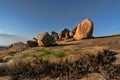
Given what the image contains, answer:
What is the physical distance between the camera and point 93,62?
13172 mm

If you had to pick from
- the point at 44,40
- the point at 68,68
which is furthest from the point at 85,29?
the point at 68,68

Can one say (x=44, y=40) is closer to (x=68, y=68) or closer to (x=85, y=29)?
(x=85, y=29)

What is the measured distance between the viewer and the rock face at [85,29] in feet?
86.7

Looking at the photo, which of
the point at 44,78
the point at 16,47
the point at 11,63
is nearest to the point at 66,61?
the point at 44,78

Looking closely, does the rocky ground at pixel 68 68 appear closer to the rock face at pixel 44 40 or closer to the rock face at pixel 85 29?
the rock face at pixel 44 40

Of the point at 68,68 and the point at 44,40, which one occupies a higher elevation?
the point at 44,40

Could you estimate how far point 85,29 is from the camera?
2683 centimetres

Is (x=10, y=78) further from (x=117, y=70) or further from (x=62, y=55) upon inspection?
(x=117, y=70)

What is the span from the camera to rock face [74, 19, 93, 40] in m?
26.4

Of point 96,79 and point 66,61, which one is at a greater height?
point 66,61

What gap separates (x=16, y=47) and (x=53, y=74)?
14040mm

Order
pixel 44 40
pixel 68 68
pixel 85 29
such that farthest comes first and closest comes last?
pixel 85 29
pixel 44 40
pixel 68 68

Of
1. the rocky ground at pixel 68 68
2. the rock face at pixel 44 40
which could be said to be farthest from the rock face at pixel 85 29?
the rocky ground at pixel 68 68

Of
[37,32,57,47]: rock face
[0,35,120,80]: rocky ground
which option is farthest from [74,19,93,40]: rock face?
[0,35,120,80]: rocky ground
